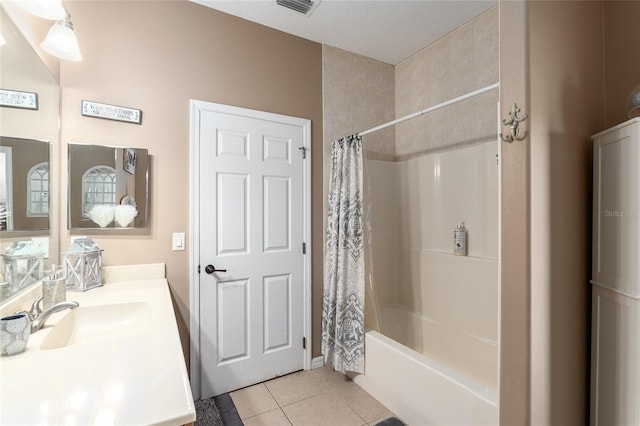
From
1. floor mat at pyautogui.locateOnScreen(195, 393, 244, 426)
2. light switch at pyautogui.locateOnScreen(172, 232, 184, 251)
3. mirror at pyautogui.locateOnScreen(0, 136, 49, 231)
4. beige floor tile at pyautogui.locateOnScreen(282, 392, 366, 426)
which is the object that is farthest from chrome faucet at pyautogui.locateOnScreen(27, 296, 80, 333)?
beige floor tile at pyautogui.locateOnScreen(282, 392, 366, 426)

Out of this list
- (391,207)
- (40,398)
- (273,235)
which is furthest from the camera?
(391,207)

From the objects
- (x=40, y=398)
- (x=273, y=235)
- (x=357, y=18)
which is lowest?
(x=40, y=398)

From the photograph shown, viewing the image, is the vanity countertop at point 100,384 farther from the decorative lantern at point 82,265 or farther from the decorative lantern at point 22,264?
the decorative lantern at point 82,265

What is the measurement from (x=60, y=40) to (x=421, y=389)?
8.85ft

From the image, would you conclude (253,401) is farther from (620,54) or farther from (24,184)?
(620,54)

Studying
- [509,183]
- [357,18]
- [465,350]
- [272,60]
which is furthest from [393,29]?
[465,350]

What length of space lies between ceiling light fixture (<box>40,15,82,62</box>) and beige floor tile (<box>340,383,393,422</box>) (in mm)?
2660

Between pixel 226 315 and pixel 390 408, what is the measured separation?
1.29 m

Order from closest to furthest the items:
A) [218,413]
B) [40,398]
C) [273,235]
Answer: [40,398], [218,413], [273,235]

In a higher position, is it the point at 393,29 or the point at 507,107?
the point at 393,29

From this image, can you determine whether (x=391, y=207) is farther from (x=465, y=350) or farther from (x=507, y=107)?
(x=507, y=107)

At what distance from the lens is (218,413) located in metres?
1.93

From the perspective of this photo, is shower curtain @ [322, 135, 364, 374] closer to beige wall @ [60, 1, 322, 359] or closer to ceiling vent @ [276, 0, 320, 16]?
beige wall @ [60, 1, 322, 359]

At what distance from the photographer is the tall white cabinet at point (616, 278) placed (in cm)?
100
